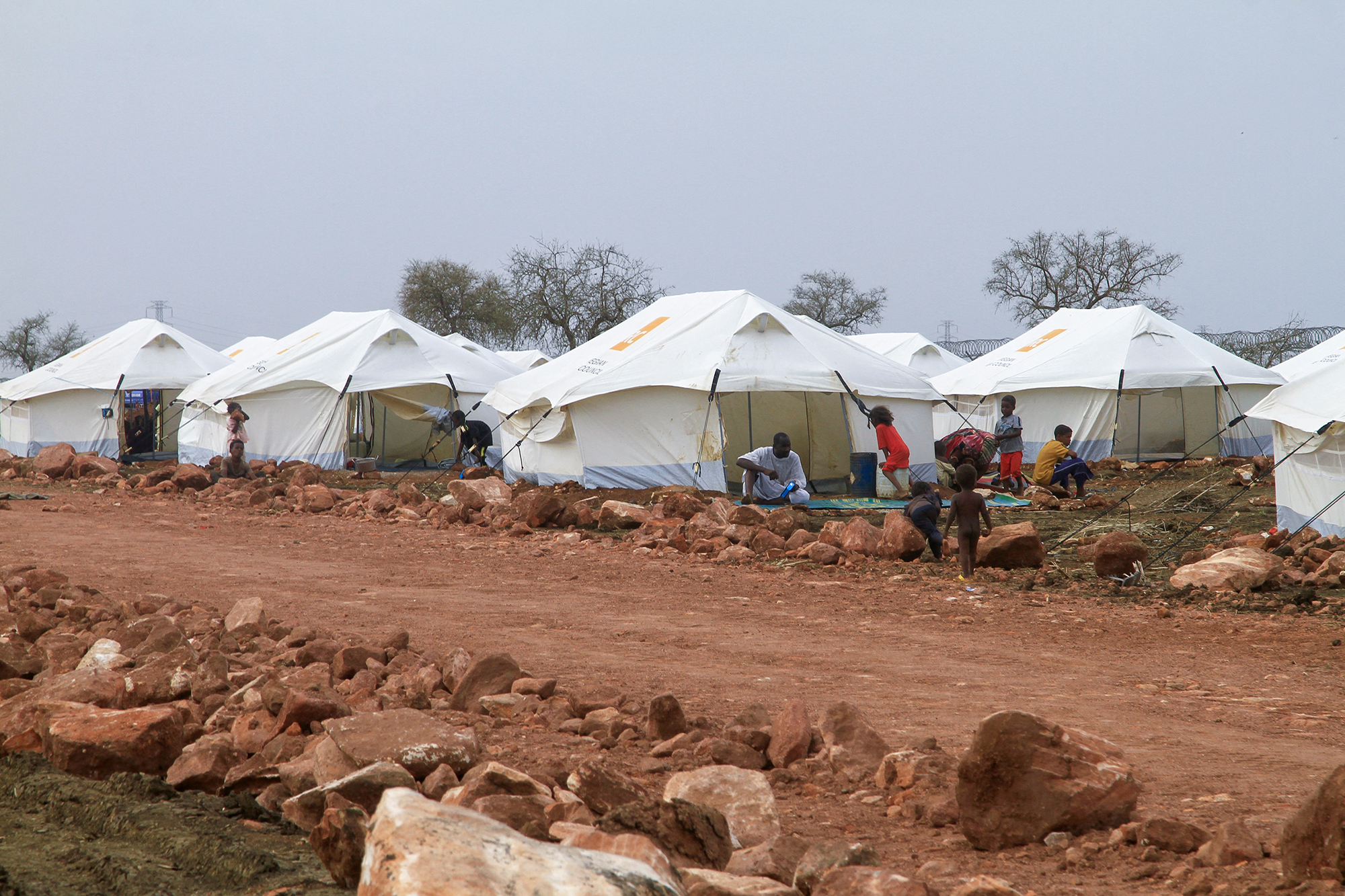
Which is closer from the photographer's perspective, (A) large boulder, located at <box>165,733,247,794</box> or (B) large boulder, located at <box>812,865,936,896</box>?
(B) large boulder, located at <box>812,865,936,896</box>

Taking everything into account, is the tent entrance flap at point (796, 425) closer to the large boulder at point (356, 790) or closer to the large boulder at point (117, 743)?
the large boulder at point (117, 743)

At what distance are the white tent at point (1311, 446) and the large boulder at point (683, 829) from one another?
29.3ft

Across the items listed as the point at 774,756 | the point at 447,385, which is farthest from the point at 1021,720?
the point at 447,385

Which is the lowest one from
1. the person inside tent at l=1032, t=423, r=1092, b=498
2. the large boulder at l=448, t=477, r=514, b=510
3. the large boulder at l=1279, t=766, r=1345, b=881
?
the large boulder at l=1279, t=766, r=1345, b=881

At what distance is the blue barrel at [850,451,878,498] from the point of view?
1492cm

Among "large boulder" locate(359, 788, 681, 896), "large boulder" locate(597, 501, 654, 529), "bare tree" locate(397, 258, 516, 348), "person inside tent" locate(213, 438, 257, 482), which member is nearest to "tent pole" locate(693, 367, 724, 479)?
"large boulder" locate(597, 501, 654, 529)

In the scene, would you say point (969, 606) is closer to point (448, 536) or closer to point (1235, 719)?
point (1235, 719)

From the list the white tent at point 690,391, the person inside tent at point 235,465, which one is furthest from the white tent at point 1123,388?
the person inside tent at point 235,465

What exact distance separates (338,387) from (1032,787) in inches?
749

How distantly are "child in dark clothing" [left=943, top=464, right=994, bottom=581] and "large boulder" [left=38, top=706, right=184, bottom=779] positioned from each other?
5.90 meters

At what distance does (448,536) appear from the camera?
11672 millimetres

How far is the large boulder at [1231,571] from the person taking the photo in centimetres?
779

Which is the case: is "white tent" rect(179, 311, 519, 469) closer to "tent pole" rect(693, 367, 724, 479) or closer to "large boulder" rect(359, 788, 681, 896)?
"tent pole" rect(693, 367, 724, 479)

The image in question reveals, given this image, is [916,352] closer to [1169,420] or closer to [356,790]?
[1169,420]
